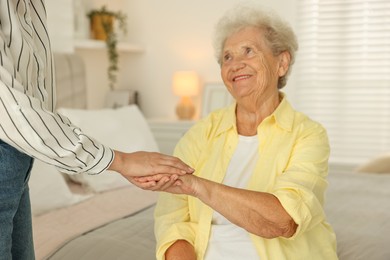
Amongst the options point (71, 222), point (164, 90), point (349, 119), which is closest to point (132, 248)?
point (71, 222)

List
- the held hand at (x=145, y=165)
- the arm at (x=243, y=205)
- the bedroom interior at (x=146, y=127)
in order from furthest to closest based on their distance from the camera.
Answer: the bedroom interior at (x=146, y=127), the arm at (x=243, y=205), the held hand at (x=145, y=165)

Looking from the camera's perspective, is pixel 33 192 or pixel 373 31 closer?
pixel 33 192

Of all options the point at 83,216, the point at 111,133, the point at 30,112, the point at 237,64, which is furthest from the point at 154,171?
the point at 111,133

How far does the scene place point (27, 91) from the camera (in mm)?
1310

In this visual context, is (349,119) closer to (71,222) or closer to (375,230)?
(375,230)

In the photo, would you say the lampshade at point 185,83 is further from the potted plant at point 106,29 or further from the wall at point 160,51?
the potted plant at point 106,29

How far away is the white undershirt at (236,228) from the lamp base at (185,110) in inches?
114

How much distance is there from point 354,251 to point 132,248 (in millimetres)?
767

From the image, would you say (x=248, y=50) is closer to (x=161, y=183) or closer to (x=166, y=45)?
(x=161, y=183)

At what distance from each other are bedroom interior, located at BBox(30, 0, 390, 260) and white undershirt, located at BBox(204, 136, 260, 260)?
1.02 feet

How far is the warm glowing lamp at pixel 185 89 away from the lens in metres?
4.75

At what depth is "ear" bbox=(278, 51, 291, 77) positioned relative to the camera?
198 centimetres

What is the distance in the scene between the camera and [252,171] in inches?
72.6

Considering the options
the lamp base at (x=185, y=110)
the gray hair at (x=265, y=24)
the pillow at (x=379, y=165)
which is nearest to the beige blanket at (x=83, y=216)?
the gray hair at (x=265, y=24)
